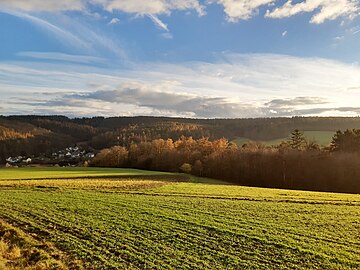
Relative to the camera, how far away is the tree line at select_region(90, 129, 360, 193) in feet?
253

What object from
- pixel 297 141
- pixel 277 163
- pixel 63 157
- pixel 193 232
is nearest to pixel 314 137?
pixel 297 141

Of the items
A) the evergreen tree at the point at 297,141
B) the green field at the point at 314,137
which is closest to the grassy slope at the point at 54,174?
the evergreen tree at the point at 297,141

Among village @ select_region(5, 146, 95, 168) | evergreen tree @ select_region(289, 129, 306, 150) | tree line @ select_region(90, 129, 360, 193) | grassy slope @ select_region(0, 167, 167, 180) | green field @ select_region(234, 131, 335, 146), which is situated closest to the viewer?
grassy slope @ select_region(0, 167, 167, 180)

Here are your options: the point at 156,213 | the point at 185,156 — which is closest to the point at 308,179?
the point at 185,156

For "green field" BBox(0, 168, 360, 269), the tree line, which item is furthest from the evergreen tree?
"green field" BBox(0, 168, 360, 269)

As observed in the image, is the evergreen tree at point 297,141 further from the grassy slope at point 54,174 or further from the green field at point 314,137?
the green field at point 314,137

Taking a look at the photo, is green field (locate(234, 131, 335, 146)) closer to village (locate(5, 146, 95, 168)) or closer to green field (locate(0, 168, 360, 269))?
village (locate(5, 146, 95, 168))

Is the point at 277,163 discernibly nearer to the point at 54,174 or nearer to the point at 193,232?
the point at 54,174

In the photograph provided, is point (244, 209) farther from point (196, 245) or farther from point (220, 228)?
point (196, 245)

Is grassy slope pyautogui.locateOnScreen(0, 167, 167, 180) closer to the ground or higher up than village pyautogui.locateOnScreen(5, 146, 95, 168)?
higher up

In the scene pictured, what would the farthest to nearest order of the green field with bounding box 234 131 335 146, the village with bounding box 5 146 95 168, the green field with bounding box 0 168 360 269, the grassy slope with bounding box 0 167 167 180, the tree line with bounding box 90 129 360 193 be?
the village with bounding box 5 146 95 168, the green field with bounding box 234 131 335 146, the tree line with bounding box 90 129 360 193, the grassy slope with bounding box 0 167 167 180, the green field with bounding box 0 168 360 269

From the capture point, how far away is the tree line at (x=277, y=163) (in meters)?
77.1

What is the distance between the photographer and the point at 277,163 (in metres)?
86.7

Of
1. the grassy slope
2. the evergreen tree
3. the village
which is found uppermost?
the evergreen tree
